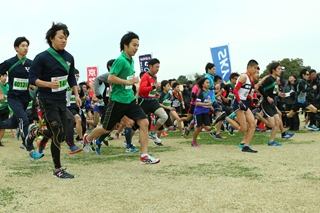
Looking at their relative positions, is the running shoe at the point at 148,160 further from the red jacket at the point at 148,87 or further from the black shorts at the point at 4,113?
the black shorts at the point at 4,113

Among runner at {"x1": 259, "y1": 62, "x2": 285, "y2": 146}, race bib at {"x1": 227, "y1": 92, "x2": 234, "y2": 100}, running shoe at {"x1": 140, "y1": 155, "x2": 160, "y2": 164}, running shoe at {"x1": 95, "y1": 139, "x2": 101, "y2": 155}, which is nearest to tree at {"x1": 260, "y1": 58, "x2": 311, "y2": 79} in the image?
race bib at {"x1": 227, "y1": 92, "x2": 234, "y2": 100}

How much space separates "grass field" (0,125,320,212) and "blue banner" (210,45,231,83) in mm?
11081

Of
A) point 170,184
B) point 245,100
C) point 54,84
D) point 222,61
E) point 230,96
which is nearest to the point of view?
point 170,184

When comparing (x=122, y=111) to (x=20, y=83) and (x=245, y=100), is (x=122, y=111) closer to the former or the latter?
(x=20, y=83)

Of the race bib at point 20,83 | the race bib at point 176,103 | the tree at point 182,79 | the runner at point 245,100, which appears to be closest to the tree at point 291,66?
the tree at point 182,79

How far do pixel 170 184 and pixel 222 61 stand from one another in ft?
47.2

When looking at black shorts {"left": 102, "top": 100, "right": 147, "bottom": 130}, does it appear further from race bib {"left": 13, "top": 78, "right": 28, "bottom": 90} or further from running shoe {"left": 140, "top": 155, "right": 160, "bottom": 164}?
race bib {"left": 13, "top": 78, "right": 28, "bottom": 90}

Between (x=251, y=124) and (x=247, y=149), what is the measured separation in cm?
53

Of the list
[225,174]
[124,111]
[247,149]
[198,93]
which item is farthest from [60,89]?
[198,93]

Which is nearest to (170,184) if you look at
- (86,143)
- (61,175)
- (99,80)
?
(61,175)

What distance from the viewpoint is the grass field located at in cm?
387

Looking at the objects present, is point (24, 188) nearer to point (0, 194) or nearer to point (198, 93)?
point (0, 194)

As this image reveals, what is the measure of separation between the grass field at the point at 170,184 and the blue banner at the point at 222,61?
36.4ft

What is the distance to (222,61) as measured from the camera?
18.6m
